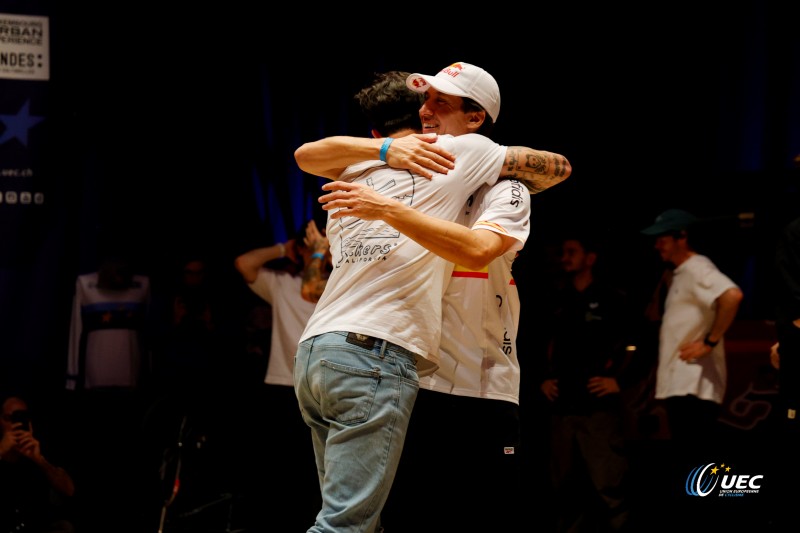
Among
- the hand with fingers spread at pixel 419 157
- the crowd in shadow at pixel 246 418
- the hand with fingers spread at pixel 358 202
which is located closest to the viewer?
the hand with fingers spread at pixel 358 202

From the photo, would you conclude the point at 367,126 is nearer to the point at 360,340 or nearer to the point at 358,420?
the point at 360,340

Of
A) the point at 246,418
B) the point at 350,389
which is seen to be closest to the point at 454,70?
the point at 350,389

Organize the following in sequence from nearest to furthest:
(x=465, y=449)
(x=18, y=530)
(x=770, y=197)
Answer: (x=465, y=449), (x=18, y=530), (x=770, y=197)

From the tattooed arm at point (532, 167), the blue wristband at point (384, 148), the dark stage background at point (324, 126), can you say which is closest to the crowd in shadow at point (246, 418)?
the dark stage background at point (324, 126)

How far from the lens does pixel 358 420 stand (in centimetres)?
235

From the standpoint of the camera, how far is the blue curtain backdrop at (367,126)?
686 centimetres

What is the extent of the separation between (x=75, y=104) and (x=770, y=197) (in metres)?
5.01

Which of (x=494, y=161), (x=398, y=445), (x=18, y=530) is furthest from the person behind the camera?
(x=18, y=530)

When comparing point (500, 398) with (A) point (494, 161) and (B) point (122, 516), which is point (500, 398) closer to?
(A) point (494, 161)

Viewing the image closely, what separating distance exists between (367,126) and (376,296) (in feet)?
16.7

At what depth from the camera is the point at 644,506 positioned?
574cm

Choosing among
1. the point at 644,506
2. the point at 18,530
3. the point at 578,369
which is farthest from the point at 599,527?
the point at 18,530

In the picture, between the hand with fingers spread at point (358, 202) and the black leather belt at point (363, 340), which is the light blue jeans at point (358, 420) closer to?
the black leather belt at point (363, 340)

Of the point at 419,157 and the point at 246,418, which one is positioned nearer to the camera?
the point at 419,157
